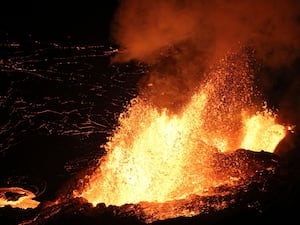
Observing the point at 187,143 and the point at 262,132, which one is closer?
the point at 187,143

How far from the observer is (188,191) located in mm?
15000

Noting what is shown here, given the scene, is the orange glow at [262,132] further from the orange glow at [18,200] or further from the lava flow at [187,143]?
the orange glow at [18,200]

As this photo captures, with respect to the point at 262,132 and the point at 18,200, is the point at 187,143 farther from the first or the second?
the point at 18,200

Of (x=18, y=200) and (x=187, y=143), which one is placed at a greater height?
(x=187, y=143)

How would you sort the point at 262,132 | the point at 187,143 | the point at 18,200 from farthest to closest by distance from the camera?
the point at 262,132
the point at 187,143
the point at 18,200

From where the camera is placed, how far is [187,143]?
18266 mm

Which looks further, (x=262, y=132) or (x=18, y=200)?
(x=262, y=132)

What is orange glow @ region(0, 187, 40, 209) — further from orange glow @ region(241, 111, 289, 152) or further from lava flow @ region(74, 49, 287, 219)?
orange glow @ region(241, 111, 289, 152)

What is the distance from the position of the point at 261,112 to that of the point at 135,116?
8048mm

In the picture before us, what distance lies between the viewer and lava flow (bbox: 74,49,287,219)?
1584cm

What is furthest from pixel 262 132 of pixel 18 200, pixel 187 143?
pixel 18 200

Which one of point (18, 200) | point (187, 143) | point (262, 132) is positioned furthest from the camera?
point (262, 132)

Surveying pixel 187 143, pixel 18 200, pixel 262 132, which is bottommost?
pixel 18 200

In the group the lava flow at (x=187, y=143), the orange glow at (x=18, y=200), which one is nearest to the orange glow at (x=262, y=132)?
the lava flow at (x=187, y=143)
